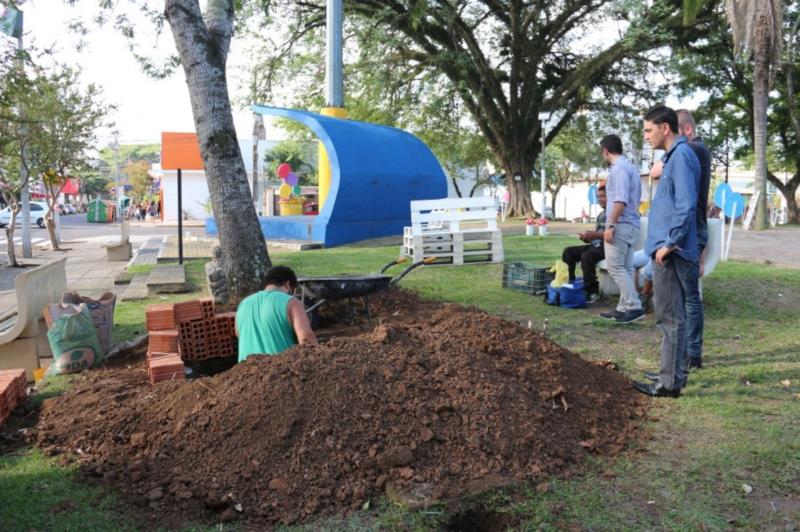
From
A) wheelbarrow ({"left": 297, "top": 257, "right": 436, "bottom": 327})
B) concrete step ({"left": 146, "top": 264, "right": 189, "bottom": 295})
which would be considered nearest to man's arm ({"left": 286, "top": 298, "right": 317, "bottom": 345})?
wheelbarrow ({"left": 297, "top": 257, "right": 436, "bottom": 327})

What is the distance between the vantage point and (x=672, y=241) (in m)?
4.30

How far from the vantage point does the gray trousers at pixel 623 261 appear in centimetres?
662

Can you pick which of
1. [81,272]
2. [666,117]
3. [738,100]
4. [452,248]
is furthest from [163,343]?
[738,100]

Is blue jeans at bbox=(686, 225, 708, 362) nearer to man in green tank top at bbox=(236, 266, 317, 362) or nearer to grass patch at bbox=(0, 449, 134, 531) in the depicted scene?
man in green tank top at bbox=(236, 266, 317, 362)

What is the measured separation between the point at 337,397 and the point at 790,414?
2.79 m

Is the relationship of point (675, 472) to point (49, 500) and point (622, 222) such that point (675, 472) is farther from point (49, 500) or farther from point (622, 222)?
point (622, 222)

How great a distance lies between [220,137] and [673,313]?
4.79 m

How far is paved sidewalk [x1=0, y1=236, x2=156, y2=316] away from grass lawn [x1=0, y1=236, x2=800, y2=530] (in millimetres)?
7377

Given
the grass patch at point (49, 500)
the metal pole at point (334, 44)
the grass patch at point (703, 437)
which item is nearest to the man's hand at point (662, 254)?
the grass patch at point (703, 437)

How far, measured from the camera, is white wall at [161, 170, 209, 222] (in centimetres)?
4891

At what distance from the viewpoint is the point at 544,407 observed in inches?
153

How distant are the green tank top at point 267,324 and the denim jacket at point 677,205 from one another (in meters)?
2.47

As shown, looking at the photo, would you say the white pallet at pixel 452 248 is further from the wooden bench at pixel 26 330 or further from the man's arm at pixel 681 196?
the man's arm at pixel 681 196

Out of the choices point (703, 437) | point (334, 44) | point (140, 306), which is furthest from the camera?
point (334, 44)
